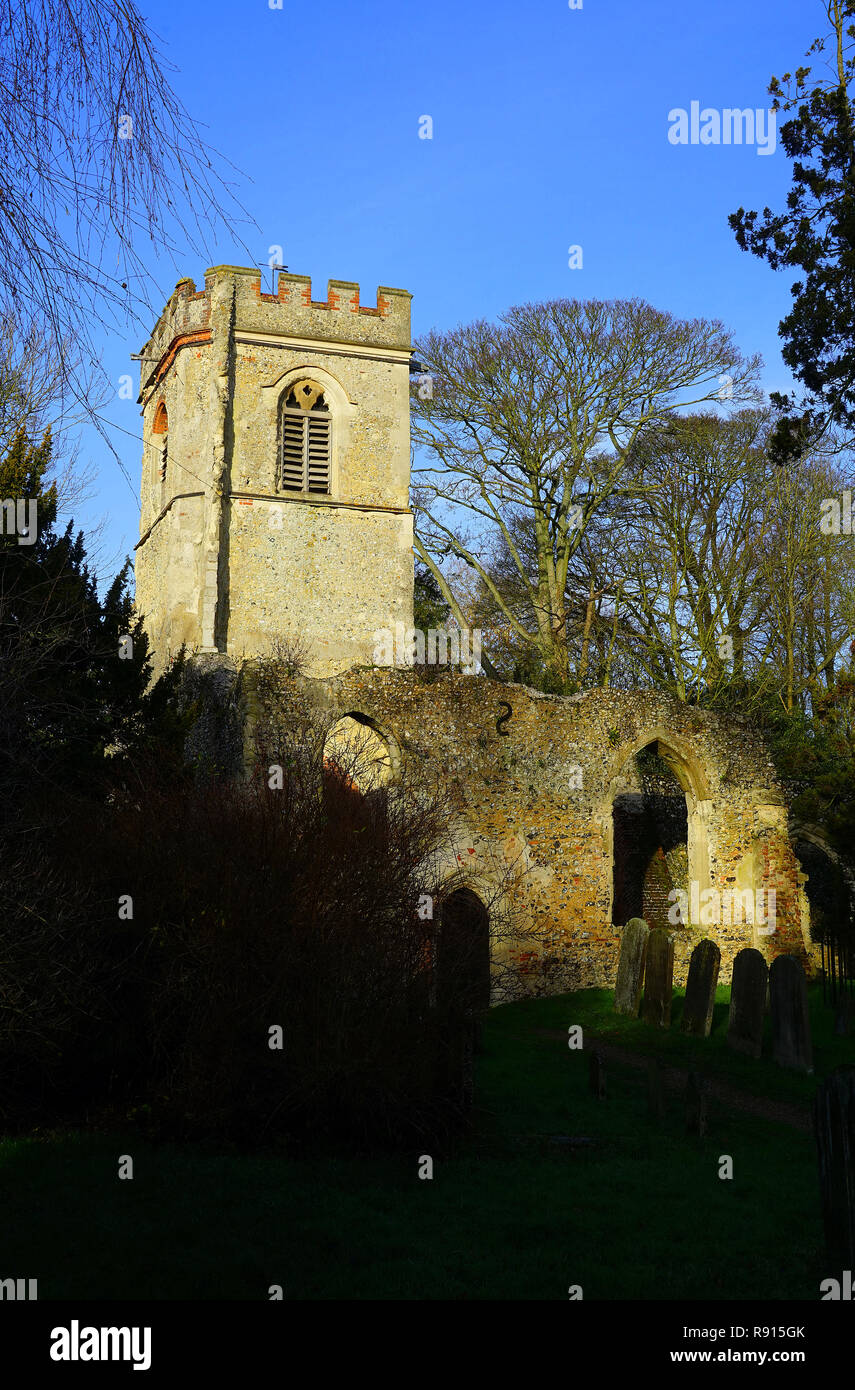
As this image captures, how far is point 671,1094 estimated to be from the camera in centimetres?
1087

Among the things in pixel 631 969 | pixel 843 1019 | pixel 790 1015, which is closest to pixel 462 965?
pixel 790 1015

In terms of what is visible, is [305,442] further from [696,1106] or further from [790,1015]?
[696,1106]

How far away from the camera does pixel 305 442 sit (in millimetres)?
26453

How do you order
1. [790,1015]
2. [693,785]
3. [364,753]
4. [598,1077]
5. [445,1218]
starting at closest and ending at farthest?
[445,1218]
[598,1077]
[790,1015]
[364,753]
[693,785]

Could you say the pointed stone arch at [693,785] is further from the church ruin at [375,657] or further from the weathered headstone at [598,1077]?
the weathered headstone at [598,1077]

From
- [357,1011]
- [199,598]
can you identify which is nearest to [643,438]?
[199,598]

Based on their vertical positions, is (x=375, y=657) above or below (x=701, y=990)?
above

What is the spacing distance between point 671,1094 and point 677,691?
16.8 metres

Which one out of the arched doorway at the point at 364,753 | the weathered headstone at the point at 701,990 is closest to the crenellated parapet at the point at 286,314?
the arched doorway at the point at 364,753

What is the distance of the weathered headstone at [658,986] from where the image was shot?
48.4ft

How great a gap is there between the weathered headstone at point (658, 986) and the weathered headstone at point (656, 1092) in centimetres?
444

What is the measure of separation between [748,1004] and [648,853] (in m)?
10.1
